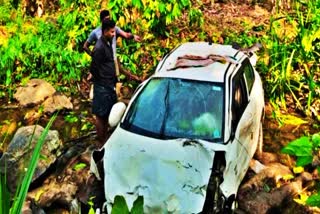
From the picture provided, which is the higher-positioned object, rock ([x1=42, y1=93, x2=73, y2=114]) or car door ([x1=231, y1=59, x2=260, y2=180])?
car door ([x1=231, y1=59, x2=260, y2=180])

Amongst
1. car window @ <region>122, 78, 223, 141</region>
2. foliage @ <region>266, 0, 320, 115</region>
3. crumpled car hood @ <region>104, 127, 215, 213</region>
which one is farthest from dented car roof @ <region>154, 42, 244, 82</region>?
foliage @ <region>266, 0, 320, 115</region>

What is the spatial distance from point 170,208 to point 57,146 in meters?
2.92

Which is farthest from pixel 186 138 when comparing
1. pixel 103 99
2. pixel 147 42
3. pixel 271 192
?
pixel 147 42

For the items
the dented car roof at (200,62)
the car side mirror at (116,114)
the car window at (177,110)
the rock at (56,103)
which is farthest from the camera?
the rock at (56,103)

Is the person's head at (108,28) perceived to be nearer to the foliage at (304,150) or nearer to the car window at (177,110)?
the car window at (177,110)

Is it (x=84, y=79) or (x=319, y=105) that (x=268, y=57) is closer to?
(x=319, y=105)

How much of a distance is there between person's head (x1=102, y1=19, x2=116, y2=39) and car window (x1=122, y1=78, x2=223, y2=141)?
0.91 metres

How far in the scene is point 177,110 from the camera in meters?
5.97

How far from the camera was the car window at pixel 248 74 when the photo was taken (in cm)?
692

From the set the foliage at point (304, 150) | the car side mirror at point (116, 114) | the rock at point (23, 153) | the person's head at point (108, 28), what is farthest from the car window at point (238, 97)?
the foliage at point (304, 150)

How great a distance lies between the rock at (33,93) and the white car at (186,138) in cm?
312

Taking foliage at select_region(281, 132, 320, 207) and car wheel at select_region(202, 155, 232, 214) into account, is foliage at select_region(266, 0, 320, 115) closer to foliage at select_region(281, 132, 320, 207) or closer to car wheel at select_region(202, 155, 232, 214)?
car wheel at select_region(202, 155, 232, 214)

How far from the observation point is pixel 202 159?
541 centimetres

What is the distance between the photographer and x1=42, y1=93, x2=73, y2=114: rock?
9047 millimetres
